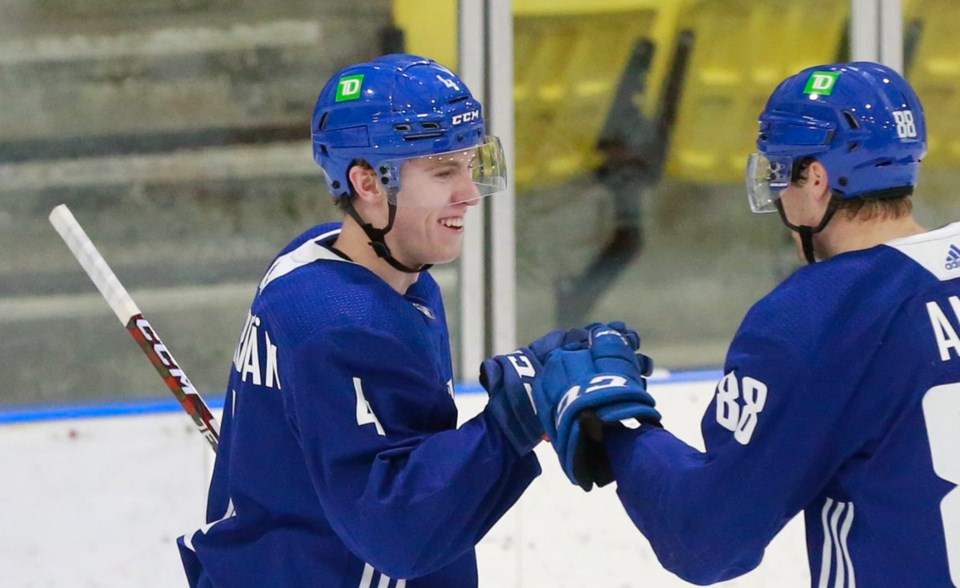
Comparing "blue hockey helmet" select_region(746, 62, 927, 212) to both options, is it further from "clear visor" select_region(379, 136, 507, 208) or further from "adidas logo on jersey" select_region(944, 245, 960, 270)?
"clear visor" select_region(379, 136, 507, 208)

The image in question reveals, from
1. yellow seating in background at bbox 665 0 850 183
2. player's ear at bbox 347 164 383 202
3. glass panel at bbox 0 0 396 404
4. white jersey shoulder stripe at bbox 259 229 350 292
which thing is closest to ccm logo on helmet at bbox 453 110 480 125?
player's ear at bbox 347 164 383 202

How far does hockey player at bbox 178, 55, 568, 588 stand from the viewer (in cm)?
170

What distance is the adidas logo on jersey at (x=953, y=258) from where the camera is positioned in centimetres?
167

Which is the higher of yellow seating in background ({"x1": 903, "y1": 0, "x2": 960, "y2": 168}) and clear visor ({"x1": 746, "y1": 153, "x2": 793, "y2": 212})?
clear visor ({"x1": 746, "y1": 153, "x2": 793, "y2": 212})

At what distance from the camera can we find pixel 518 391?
1.77 m

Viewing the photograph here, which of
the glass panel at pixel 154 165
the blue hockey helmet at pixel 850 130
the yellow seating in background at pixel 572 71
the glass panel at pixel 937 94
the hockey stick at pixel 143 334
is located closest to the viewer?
the blue hockey helmet at pixel 850 130

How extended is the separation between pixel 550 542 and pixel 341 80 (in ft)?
5.16

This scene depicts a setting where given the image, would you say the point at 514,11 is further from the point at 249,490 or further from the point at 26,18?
the point at 249,490

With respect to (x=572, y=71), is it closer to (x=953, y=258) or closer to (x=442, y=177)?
(x=442, y=177)

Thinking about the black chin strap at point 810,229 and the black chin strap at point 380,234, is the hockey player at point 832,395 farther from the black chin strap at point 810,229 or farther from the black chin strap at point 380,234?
the black chin strap at point 380,234

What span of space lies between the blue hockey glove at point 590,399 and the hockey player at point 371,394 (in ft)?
0.10

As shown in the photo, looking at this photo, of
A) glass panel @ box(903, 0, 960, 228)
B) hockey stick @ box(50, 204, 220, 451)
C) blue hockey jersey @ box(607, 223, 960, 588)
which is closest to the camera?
blue hockey jersey @ box(607, 223, 960, 588)

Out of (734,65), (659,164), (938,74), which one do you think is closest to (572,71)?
(659,164)

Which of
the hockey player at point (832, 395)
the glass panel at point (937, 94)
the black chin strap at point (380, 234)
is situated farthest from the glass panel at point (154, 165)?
the hockey player at point (832, 395)
